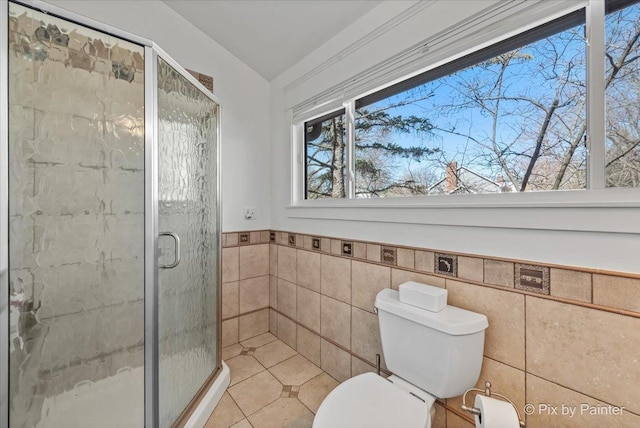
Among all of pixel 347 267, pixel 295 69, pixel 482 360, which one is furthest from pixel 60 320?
pixel 295 69

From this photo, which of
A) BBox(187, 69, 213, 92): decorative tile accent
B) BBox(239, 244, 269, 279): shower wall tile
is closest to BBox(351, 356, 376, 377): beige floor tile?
BBox(239, 244, 269, 279): shower wall tile

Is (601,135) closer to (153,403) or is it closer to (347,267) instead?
(347,267)

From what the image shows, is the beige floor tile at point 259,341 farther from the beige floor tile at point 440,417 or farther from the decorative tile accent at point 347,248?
the beige floor tile at point 440,417

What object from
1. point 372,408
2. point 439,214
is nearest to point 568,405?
point 372,408

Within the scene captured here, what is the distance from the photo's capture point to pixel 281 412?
1.48 metres

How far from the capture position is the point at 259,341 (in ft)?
7.25

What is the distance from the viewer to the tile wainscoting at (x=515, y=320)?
32.4 inches

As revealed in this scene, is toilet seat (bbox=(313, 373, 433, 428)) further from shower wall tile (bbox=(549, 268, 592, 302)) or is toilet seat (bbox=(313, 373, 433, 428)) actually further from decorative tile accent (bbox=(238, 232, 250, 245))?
decorative tile accent (bbox=(238, 232, 250, 245))

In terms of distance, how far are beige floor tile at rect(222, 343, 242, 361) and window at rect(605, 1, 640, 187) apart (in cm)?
228

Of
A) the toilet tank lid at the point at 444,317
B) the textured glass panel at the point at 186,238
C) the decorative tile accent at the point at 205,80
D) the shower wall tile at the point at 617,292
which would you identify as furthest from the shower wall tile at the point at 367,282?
the decorative tile accent at the point at 205,80

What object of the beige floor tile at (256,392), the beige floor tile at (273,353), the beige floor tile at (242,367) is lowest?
the beige floor tile at (256,392)

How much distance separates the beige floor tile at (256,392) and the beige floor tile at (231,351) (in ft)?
1.06

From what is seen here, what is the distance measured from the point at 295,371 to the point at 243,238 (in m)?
1.05

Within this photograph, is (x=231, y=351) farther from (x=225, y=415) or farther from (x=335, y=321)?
(x=335, y=321)
